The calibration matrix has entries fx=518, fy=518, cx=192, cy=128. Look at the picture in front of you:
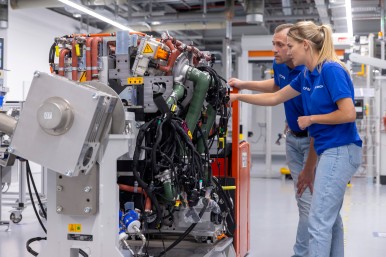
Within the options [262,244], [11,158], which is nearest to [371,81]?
[262,244]

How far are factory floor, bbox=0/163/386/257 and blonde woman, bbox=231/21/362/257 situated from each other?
181 centimetres

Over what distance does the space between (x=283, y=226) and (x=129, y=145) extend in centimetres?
355

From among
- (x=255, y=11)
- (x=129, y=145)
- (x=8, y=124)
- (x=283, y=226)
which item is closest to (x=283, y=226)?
(x=283, y=226)

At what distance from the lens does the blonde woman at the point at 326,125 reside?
2584mm

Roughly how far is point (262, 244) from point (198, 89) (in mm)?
2191

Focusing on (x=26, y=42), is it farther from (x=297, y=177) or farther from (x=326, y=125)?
(x=326, y=125)

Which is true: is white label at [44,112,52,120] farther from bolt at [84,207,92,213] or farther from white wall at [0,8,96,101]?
white wall at [0,8,96,101]

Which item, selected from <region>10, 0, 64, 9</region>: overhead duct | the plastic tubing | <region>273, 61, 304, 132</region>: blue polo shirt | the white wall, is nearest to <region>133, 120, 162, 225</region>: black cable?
the plastic tubing

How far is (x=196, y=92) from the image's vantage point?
3.12 m

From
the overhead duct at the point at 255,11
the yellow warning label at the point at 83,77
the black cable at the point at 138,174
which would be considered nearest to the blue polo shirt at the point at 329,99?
the black cable at the point at 138,174

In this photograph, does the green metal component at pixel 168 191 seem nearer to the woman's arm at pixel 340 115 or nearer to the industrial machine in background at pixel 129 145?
the industrial machine in background at pixel 129 145

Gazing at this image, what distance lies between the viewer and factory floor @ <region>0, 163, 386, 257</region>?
178 inches

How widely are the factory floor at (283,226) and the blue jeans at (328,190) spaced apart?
1.77 metres

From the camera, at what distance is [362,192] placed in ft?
28.1
